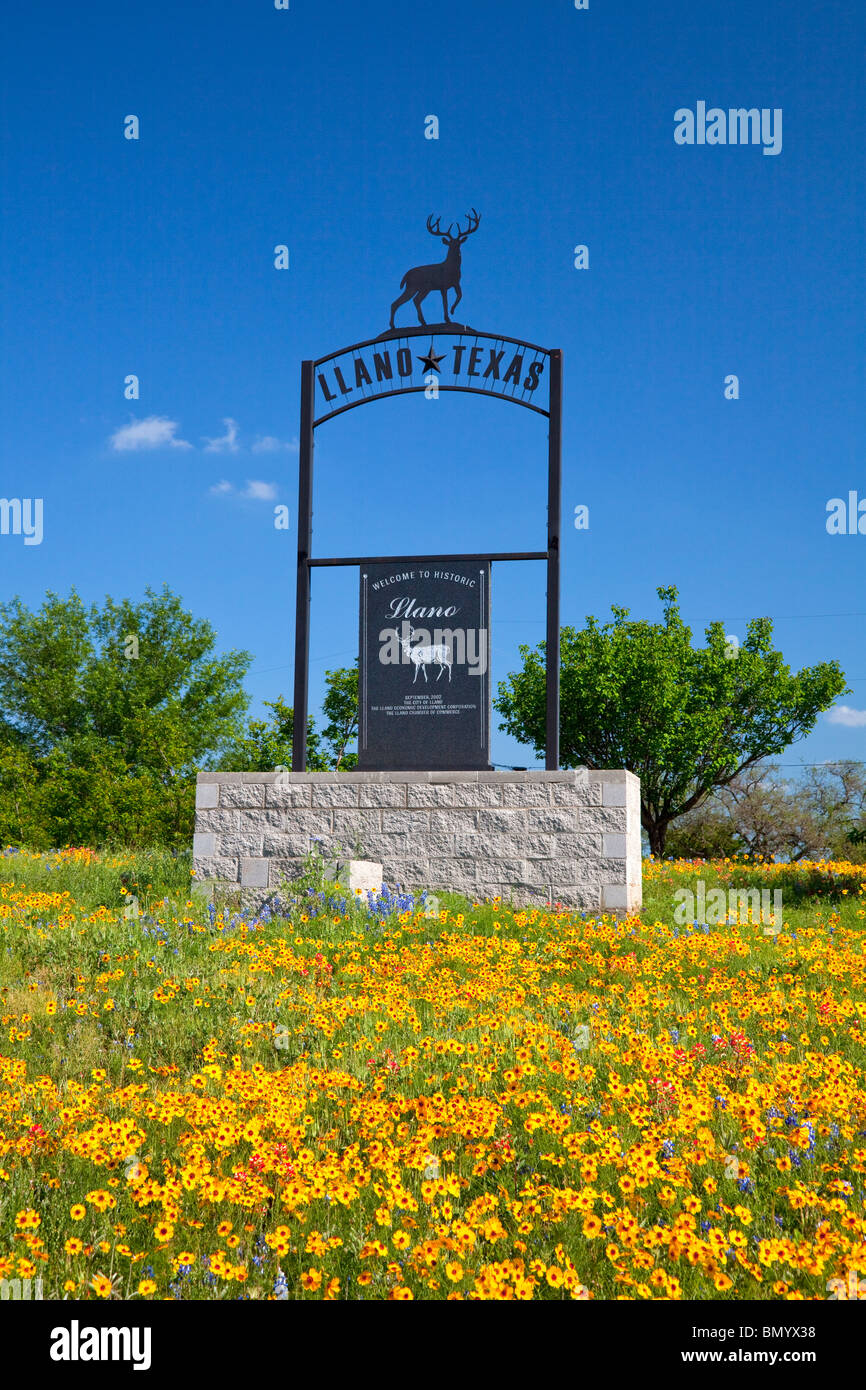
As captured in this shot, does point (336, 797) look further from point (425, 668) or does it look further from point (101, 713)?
point (101, 713)

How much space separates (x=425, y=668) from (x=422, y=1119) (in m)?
7.61

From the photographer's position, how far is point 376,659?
1180 cm

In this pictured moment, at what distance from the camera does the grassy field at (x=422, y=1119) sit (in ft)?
10.8

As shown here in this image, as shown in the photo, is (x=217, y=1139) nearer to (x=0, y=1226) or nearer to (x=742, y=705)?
(x=0, y=1226)

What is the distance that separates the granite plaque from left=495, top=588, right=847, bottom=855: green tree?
18.9 metres

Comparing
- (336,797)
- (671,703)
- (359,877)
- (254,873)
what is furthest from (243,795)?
(671,703)

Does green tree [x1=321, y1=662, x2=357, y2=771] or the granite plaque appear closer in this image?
the granite plaque

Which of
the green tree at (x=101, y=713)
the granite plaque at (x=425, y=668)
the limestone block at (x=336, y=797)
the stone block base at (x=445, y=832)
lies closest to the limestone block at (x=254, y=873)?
the stone block base at (x=445, y=832)

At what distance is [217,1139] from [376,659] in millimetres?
8189

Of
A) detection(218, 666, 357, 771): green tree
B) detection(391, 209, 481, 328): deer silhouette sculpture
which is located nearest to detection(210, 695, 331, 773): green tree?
detection(218, 666, 357, 771): green tree

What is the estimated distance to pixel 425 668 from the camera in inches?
459
